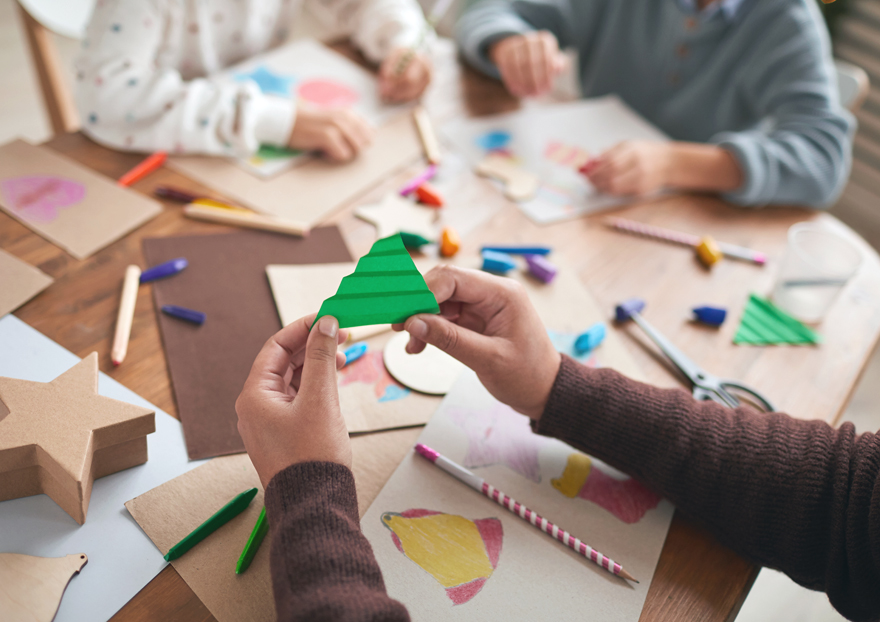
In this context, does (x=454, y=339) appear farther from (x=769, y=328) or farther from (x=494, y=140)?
(x=494, y=140)

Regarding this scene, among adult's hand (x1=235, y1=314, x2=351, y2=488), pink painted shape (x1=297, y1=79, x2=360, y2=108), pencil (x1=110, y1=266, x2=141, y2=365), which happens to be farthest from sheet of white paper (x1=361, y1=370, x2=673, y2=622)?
pink painted shape (x1=297, y1=79, x2=360, y2=108)

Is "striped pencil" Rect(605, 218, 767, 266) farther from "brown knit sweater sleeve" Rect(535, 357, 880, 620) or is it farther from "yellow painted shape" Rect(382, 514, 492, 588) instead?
"yellow painted shape" Rect(382, 514, 492, 588)

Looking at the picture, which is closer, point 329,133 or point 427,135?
point 329,133

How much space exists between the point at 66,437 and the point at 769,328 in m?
0.87

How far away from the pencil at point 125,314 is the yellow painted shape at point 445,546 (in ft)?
1.11

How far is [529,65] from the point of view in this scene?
1179 millimetres

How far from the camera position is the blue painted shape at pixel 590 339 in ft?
2.48

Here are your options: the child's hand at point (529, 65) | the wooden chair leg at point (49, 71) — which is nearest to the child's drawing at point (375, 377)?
the child's hand at point (529, 65)

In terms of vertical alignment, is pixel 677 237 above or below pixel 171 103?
below

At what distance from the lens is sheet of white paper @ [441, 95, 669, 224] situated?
1.02 m

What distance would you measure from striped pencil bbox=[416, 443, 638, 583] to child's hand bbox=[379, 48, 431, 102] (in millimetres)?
756

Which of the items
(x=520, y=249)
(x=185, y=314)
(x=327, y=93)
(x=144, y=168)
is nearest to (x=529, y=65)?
(x=327, y=93)

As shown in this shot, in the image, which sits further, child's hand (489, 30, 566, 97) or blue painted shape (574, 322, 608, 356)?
child's hand (489, 30, 566, 97)

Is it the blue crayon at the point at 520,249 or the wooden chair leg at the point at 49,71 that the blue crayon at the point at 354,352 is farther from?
the wooden chair leg at the point at 49,71
